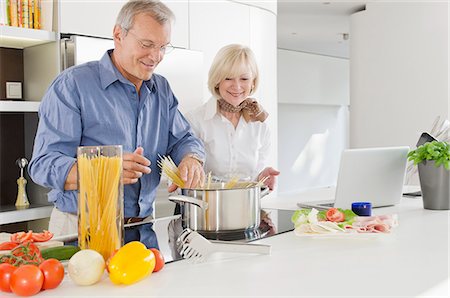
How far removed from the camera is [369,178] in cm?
233

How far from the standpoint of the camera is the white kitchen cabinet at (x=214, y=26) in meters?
4.05

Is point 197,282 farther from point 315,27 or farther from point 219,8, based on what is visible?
point 315,27

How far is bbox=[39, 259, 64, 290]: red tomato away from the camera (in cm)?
113

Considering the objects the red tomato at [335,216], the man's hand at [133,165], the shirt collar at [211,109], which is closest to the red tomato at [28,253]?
the man's hand at [133,165]

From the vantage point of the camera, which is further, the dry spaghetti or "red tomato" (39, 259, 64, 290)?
the dry spaghetti

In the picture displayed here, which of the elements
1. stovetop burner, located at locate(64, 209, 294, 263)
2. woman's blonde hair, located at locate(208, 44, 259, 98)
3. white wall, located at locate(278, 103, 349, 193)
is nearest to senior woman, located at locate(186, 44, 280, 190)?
woman's blonde hair, located at locate(208, 44, 259, 98)

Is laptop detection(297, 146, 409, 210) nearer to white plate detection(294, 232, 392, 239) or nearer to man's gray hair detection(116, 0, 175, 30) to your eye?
white plate detection(294, 232, 392, 239)

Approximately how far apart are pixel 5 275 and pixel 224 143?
6.18ft

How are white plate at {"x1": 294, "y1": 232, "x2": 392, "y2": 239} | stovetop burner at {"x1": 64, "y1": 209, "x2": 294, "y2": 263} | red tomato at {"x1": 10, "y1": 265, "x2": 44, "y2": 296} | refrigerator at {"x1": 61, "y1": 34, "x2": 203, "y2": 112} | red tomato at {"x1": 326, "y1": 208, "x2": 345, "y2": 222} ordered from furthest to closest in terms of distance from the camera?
1. refrigerator at {"x1": 61, "y1": 34, "x2": 203, "y2": 112}
2. red tomato at {"x1": 326, "y1": 208, "x2": 345, "y2": 222}
3. white plate at {"x1": 294, "y1": 232, "x2": 392, "y2": 239}
4. stovetop burner at {"x1": 64, "y1": 209, "x2": 294, "y2": 263}
5. red tomato at {"x1": 10, "y1": 265, "x2": 44, "y2": 296}

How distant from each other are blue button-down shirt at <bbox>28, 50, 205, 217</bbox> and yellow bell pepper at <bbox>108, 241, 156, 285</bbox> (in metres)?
0.64

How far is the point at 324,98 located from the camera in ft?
35.8

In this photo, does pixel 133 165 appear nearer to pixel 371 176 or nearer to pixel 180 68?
pixel 371 176

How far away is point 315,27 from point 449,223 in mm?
6390

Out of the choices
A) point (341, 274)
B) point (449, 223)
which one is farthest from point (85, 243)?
point (449, 223)
